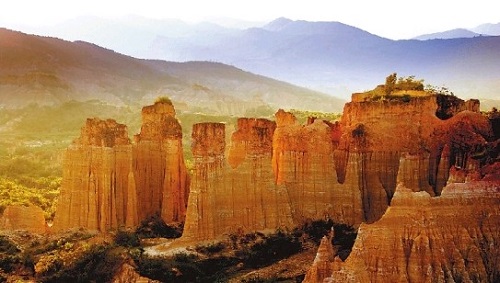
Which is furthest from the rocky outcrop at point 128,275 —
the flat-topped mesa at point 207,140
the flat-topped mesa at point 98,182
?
the flat-topped mesa at point 207,140

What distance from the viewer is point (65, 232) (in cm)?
4744

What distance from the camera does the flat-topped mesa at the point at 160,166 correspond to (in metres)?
49.5

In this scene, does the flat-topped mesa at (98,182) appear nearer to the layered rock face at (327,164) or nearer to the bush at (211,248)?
the layered rock face at (327,164)

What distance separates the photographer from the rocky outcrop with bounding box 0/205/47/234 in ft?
163

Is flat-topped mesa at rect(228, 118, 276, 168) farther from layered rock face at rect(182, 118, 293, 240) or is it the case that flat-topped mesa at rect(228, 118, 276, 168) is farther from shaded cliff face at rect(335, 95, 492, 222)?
shaded cliff face at rect(335, 95, 492, 222)

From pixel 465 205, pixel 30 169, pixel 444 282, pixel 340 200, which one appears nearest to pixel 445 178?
pixel 340 200

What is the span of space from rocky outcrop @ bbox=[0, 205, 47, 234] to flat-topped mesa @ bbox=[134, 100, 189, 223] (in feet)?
19.9

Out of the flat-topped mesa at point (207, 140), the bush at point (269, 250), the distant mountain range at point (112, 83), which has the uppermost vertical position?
the distant mountain range at point (112, 83)

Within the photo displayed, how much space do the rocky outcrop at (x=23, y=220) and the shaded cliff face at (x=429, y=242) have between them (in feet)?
76.2

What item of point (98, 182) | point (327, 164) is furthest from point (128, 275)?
point (327, 164)

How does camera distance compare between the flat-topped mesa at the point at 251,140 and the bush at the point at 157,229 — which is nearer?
the flat-topped mesa at the point at 251,140

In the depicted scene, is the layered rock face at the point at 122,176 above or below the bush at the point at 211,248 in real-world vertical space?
above

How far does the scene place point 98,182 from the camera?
156 feet

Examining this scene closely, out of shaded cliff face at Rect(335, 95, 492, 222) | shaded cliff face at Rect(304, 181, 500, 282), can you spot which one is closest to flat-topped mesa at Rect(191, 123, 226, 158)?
→ shaded cliff face at Rect(335, 95, 492, 222)
